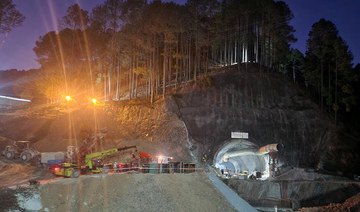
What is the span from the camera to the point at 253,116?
42656 mm

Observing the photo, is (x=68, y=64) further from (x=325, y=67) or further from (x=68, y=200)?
(x=325, y=67)

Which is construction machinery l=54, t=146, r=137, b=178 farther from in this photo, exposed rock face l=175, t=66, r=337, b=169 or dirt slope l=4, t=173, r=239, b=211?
exposed rock face l=175, t=66, r=337, b=169

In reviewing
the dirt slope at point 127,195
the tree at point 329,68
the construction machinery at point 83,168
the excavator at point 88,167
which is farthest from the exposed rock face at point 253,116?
the dirt slope at point 127,195

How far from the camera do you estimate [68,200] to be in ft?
56.9

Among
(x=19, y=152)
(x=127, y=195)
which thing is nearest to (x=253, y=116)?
(x=127, y=195)

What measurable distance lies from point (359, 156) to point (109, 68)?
4347 centimetres

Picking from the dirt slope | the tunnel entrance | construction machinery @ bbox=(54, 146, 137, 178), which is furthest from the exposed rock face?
the dirt slope

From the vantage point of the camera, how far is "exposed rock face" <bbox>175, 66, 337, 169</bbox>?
134ft

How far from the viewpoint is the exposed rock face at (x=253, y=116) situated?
40781 mm

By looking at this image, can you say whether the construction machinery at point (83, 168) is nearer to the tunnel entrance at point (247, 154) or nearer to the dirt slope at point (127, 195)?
the dirt slope at point (127, 195)

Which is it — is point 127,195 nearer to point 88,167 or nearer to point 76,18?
point 88,167

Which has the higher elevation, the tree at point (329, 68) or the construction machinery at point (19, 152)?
the tree at point (329, 68)

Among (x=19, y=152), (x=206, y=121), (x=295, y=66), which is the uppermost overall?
(x=295, y=66)

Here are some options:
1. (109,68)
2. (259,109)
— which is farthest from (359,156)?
(109,68)
